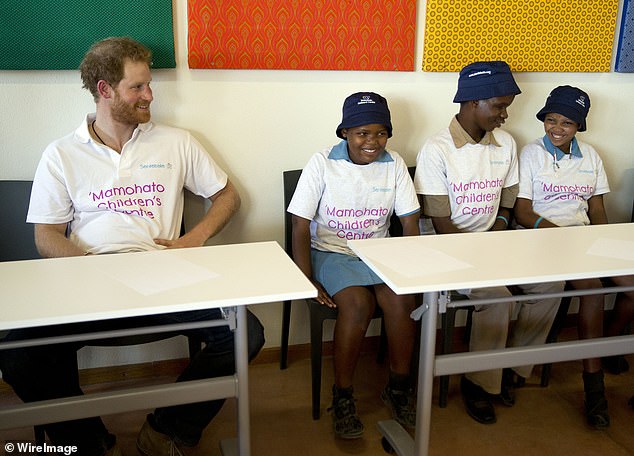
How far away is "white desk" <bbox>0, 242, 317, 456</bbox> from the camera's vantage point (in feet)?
4.73

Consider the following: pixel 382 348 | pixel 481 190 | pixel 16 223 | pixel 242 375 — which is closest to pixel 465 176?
pixel 481 190

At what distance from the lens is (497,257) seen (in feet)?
6.07

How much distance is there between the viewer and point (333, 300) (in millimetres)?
2262

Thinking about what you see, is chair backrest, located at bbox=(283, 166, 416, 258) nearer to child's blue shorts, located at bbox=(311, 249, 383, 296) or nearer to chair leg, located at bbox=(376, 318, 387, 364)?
child's blue shorts, located at bbox=(311, 249, 383, 296)

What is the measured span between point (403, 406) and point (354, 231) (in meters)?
0.71

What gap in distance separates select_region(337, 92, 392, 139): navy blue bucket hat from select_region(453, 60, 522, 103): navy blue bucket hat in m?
0.41

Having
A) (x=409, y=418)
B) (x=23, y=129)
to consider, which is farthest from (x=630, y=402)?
(x=23, y=129)

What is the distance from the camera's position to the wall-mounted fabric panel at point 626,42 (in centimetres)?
289

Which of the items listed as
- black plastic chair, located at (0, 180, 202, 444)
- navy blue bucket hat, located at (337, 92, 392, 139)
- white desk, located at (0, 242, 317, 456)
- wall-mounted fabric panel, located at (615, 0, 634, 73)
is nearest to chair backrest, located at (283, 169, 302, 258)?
navy blue bucket hat, located at (337, 92, 392, 139)

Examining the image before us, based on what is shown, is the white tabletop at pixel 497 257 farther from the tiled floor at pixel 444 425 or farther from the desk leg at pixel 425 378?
the tiled floor at pixel 444 425

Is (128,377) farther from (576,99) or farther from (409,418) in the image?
(576,99)

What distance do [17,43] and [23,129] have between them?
1.08 ft

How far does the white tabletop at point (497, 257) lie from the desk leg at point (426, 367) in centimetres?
12

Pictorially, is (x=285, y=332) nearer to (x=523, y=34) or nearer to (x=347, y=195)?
(x=347, y=195)
